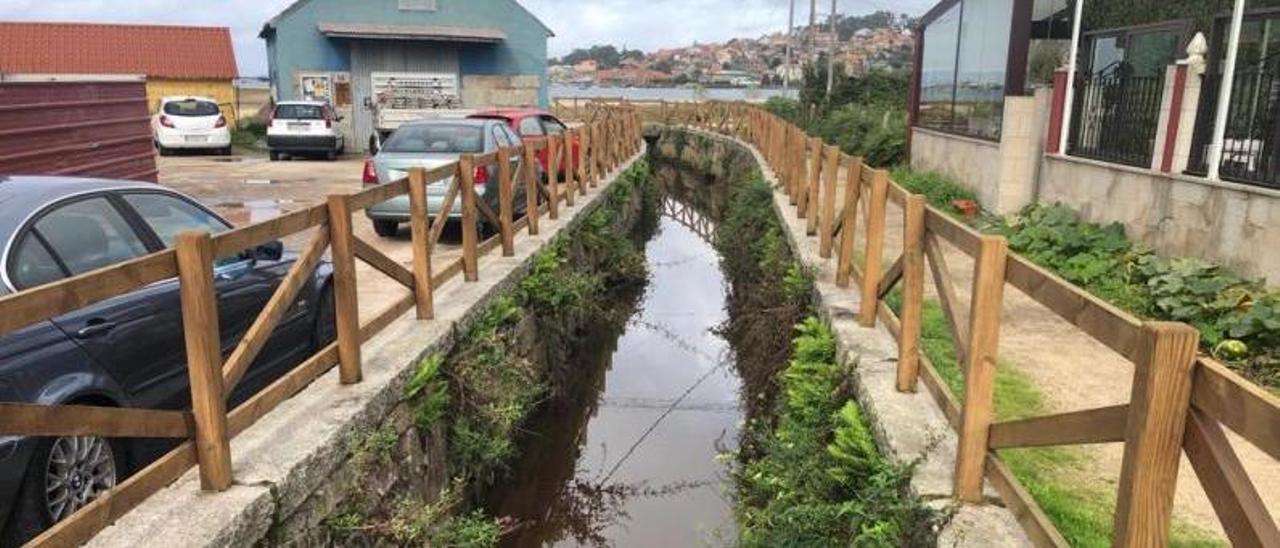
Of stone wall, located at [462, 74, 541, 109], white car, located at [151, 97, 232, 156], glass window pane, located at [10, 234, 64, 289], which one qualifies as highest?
A: stone wall, located at [462, 74, 541, 109]

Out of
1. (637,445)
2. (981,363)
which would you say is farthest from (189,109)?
(981,363)

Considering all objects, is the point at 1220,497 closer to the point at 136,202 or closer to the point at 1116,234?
the point at 136,202

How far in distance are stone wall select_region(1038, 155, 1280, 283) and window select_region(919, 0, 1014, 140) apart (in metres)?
2.18

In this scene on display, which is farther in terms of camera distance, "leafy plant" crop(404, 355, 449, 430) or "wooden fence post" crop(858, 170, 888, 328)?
"wooden fence post" crop(858, 170, 888, 328)

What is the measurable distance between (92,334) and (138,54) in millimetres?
30452

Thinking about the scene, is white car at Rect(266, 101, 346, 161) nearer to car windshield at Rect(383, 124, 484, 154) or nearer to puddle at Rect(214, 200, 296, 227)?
puddle at Rect(214, 200, 296, 227)

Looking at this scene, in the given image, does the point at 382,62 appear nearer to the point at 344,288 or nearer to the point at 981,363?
the point at 344,288

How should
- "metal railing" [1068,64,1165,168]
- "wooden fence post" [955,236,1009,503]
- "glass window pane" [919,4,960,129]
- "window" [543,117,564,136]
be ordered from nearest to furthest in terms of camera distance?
"wooden fence post" [955,236,1009,503]
"metal railing" [1068,64,1165,168]
"glass window pane" [919,4,960,129]
"window" [543,117,564,136]

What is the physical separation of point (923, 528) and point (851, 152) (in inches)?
657

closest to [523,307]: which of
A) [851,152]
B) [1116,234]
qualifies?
[1116,234]

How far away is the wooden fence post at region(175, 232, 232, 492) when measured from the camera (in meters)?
3.00

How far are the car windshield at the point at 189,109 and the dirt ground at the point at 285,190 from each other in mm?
988

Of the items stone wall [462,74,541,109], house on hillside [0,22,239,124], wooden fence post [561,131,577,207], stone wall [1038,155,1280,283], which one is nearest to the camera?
stone wall [1038,155,1280,283]

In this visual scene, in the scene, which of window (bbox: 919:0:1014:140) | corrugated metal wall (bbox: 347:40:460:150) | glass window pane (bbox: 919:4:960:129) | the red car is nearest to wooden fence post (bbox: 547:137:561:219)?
the red car
